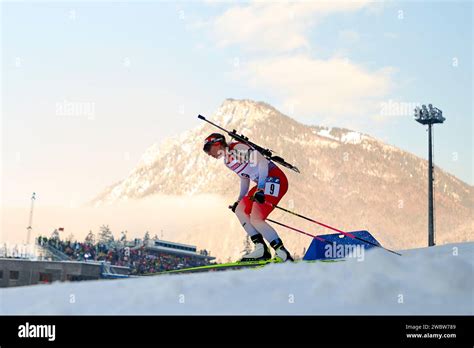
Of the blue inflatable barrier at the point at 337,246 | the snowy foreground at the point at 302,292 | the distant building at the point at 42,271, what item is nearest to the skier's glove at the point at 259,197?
the blue inflatable barrier at the point at 337,246

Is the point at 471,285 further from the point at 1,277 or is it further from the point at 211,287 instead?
the point at 1,277

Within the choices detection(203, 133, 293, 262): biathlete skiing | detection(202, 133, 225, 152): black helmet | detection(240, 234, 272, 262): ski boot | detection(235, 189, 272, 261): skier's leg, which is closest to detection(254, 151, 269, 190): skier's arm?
detection(203, 133, 293, 262): biathlete skiing

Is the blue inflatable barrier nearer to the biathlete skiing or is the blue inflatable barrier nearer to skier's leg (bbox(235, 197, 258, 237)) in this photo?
the biathlete skiing

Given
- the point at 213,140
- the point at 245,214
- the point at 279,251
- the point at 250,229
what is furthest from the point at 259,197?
the point at 213,140

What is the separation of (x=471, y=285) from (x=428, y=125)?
40684 millimetres

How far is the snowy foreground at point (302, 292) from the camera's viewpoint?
584 centimetres

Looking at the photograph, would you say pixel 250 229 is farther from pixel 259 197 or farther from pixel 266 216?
pixel 259 197

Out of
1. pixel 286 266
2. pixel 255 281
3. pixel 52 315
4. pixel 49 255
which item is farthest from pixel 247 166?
pixel 49 255

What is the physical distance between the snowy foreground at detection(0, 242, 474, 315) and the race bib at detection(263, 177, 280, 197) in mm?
3650

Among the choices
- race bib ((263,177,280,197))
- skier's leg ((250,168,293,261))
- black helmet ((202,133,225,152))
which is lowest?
skier's leg ((250,168,293,261))

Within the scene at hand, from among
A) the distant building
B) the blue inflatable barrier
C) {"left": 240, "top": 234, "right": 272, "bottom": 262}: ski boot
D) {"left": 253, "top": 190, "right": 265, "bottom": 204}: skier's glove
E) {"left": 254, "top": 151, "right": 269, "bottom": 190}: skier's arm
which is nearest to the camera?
the blue inflatable barrier

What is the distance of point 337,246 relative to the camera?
10938mm

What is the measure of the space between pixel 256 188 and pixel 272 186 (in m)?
0.30

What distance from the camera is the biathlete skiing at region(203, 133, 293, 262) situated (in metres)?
11.3
